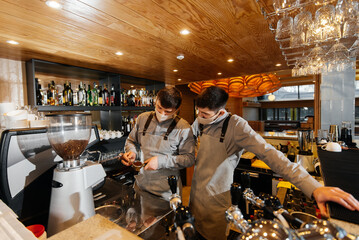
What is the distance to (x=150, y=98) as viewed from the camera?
3.99 m

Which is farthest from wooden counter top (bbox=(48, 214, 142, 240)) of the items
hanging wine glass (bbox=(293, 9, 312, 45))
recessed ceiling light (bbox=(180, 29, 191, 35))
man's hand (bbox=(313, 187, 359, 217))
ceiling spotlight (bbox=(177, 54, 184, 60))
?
ceiling spotlight (bbox=(177, 54, 184, 60))

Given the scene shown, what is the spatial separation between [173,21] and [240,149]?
1129mm

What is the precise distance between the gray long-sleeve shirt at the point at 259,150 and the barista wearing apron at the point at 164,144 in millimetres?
293

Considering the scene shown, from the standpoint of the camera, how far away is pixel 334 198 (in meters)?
0.75

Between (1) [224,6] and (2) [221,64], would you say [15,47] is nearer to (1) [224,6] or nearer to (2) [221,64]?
(1) [224,6]

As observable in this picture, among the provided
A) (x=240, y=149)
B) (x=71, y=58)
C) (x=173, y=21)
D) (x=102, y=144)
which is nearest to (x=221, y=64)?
(x=173, y=21)

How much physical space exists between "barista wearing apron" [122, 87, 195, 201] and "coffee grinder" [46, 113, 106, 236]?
0.70 meters

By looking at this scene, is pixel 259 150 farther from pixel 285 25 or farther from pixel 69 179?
pixel 69 179

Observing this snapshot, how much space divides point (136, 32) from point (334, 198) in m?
1.69

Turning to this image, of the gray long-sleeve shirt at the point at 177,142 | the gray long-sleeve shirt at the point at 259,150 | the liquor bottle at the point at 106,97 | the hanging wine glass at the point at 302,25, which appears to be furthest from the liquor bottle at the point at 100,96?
the hanging wine glass at the point at 302,25

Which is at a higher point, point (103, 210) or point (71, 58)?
point (71, 58)

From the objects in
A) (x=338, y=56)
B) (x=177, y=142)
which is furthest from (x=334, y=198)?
(x=338, y=56)

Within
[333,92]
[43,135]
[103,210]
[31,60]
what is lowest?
[103,210]

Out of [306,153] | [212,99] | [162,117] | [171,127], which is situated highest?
[212,99]
